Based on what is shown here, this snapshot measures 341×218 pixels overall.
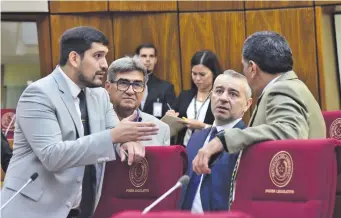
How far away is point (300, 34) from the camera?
5.96m

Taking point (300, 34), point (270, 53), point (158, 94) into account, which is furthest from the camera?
point (300, 34)

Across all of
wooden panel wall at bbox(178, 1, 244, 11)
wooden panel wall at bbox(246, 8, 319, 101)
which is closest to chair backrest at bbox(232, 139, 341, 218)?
wooden panel wall at bbox(246, 8, 319, 101)

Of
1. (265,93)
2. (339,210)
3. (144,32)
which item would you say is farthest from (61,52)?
(144,32)

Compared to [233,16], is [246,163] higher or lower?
lower

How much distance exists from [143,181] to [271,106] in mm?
635

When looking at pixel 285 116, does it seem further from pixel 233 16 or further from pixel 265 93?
pixel 233 16

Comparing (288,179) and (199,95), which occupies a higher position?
(199,95)

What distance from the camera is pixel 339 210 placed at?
2660 mm

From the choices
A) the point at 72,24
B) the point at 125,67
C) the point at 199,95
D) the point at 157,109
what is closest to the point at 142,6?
the point at 72,24

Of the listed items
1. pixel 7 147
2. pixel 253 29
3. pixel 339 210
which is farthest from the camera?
pixel 253 29

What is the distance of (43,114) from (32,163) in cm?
20

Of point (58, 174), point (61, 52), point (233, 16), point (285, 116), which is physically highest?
point (233, 16)

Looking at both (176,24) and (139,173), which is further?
(176,24)

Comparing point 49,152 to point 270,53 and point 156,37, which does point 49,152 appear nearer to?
point 270,53
